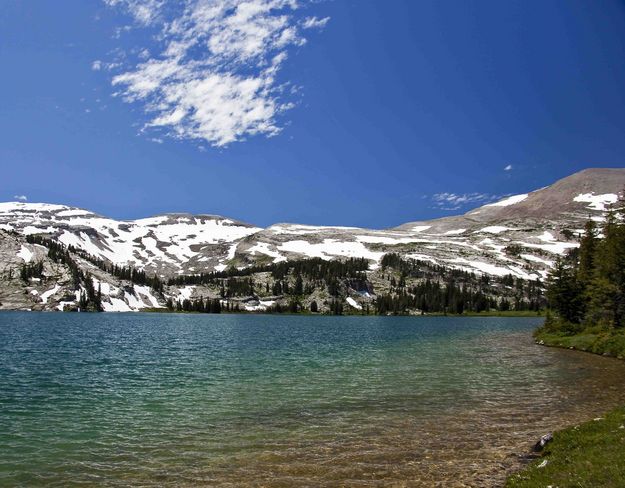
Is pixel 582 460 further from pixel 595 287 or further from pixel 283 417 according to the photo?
pixel 595 287

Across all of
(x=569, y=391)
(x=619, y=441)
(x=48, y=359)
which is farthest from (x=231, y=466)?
(x=48, y=359)

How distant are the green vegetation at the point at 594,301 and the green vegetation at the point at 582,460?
132 ft

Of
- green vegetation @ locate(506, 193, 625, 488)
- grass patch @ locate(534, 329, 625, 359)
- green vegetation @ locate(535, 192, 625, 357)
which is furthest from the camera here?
green vegetation @ locate(535, 192, 625, 357)

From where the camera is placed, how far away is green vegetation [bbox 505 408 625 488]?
1444cm

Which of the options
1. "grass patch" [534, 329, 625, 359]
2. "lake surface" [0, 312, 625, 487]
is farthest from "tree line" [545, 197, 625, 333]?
"lake surface" [0, 312, 625, 487]

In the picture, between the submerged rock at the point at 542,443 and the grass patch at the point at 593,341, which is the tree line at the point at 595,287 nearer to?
the grass patch at the point at 593,341

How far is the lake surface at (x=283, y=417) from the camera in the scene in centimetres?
1844

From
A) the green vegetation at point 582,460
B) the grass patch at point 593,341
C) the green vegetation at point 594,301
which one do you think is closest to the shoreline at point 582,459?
the green vegetation at point 582,460

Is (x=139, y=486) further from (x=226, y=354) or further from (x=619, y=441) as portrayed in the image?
(x=226, y=354)

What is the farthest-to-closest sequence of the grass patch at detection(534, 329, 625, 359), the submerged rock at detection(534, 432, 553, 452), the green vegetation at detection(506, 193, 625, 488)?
the grass patch at detection(534, 329, 625, 359) < the submerged rock at detection(534, 432, 553, 452) < the green vegetation at detection(506, 193, 625, 488)

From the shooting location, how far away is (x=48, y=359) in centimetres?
5156

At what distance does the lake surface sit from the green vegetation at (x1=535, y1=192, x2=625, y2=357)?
616 inches

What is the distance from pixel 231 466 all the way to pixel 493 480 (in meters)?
9.76

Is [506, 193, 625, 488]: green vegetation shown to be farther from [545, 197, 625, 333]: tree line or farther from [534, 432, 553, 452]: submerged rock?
[534, 432, 553, 452]: submerged rock
